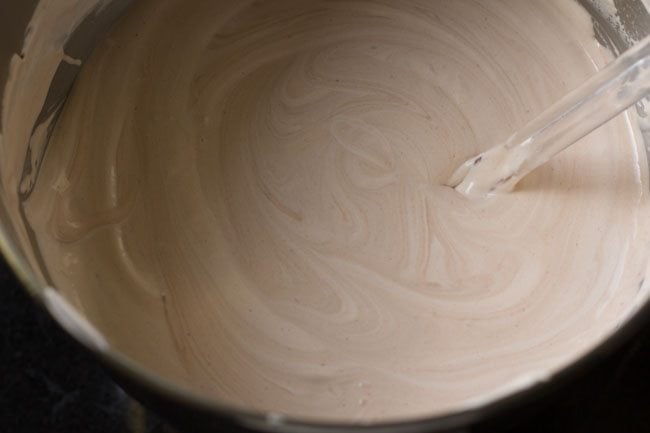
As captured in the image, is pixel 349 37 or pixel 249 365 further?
pixel 349 37

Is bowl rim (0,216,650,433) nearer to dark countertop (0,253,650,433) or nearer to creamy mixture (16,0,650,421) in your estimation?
creamy mixture (16,0,650,421)

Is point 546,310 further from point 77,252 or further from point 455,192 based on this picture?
point 77,252

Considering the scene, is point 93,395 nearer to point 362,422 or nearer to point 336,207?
point 336,207

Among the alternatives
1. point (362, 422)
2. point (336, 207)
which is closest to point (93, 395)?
point (336, 207)

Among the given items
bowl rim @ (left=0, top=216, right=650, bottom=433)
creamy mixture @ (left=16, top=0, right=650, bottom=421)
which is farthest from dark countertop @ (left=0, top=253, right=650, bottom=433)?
bowl rim @ (left=0, top=216, right=650, bottom=433)

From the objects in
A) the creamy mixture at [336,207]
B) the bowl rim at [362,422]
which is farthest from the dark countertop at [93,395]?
the bowl rim at [362,422]

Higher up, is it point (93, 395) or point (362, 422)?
point (362, 422)

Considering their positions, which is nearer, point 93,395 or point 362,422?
point 362,422

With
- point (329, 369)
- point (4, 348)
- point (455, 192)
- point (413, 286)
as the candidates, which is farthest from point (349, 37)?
point (4, 348)

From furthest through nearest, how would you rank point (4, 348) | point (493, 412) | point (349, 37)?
1. point (349, 37)
2. point (4, 348)
3. point (493, 412)
